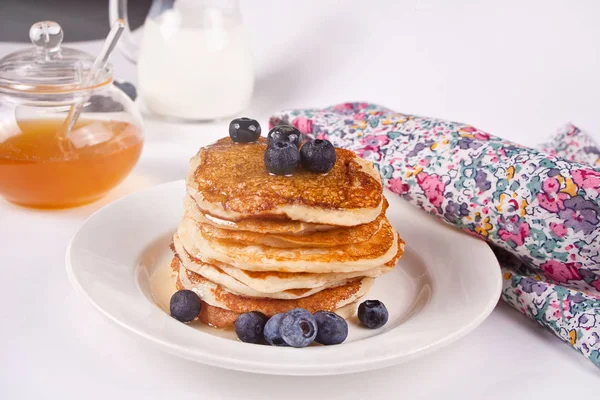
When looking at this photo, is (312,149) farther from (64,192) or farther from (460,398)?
(64,192)

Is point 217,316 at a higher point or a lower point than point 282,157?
lower

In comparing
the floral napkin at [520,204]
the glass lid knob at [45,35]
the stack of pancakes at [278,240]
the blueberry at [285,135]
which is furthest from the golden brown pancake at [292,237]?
the glass lid knob at [45,35]

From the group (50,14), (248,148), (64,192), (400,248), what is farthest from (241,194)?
(50,14)

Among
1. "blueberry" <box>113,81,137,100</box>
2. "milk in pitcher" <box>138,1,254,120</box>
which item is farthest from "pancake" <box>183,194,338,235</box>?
"blueberry" <box>113,81,137,100</box>

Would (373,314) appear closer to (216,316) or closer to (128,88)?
(216,316)

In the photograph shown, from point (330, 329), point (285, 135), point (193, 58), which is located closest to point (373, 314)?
point (330, 329)

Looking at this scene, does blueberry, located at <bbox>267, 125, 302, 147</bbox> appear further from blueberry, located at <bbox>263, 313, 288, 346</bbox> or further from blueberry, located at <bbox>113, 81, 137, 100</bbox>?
blueberry, located at <bbox>113, 81, 137, 100</bbox>
